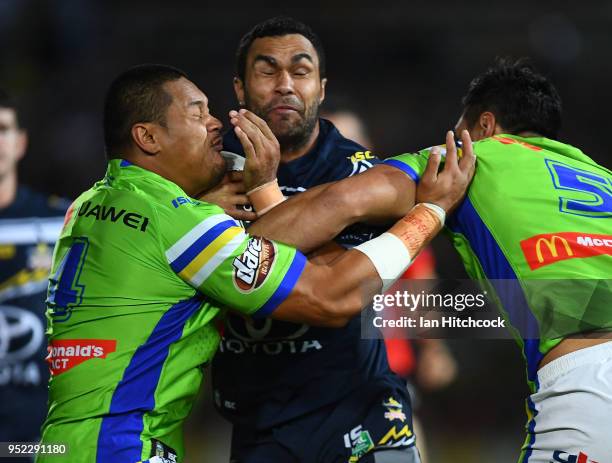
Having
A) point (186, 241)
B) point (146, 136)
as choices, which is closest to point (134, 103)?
point (146, 136)

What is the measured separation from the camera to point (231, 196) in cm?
409

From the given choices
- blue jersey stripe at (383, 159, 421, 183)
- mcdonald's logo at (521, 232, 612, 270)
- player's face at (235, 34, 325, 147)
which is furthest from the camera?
player's face at (235, 34, 325, 147)

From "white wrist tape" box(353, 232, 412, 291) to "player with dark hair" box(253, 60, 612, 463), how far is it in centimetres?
→ 20

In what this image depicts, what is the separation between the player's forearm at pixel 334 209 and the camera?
12.3 feet

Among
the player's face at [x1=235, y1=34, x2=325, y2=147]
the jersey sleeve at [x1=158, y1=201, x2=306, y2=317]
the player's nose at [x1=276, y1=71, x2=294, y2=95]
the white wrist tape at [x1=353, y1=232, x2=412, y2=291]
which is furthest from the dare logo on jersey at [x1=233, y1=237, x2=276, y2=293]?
the player's nose at [x1=276, y1=71, x2=294, y2=95]

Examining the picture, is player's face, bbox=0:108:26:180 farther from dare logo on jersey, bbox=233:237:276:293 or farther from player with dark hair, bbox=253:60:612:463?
dare logo on jersey, bbox=233:237:276:293

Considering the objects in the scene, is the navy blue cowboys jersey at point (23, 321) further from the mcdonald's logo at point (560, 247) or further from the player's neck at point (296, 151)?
the mcdonald's logo at point (560, 247)

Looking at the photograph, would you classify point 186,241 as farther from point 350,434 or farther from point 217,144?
point 350,434

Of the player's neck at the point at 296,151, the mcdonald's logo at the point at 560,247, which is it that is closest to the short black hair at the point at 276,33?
the player's neck at the point at 296,151

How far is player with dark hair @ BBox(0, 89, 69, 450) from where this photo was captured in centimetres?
585

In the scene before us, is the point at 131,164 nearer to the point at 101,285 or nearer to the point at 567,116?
the point at 101,285

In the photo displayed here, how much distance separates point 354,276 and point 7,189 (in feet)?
11.9

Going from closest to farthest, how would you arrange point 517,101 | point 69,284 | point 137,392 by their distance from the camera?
point 137,392
point 69,284
point 517,101

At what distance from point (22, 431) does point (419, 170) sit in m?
3.36
